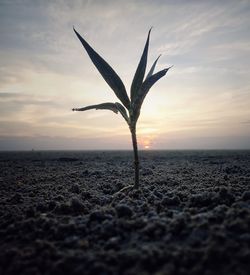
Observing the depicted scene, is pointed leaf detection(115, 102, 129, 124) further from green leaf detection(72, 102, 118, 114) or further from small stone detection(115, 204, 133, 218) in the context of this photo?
small stone detection(115, 204, 133, 218)

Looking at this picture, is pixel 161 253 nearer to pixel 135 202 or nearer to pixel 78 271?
pixel 78 271

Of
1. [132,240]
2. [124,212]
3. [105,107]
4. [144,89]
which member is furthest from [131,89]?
[132,240]

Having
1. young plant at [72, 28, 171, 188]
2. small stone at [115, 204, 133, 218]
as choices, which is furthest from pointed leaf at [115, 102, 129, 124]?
small stone at [115, 204, 133, 218]

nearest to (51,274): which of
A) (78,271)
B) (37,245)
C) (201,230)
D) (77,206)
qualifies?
(78,271)

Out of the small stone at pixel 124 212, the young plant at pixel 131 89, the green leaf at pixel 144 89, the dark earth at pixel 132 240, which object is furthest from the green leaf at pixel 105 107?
the small stone at pixel 124 212

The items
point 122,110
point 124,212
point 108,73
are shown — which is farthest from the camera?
point 122,110

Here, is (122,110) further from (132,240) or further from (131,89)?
(132,240)

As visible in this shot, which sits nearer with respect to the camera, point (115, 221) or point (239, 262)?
point (239, 262)
